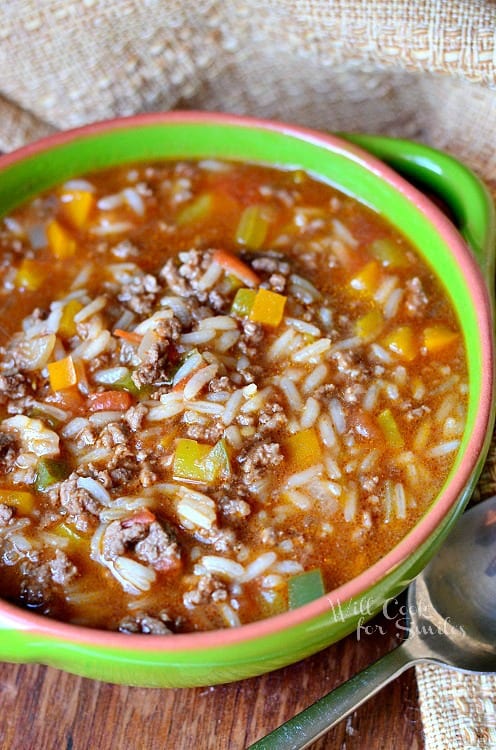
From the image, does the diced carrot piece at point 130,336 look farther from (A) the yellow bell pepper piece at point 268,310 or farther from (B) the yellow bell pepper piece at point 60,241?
(B) the yellow bell pepper piece at point 60,241

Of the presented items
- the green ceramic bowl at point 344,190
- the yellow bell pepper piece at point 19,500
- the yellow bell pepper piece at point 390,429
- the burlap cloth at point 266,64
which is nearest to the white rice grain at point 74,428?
the yellow bell pepper piece at point 19,500

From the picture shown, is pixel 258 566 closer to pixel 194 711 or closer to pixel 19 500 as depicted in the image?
pixel 194 711

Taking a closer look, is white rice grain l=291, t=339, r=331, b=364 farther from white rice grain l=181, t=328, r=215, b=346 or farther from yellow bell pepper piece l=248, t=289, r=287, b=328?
white rice grain l=181, t=328, r=215, b=346

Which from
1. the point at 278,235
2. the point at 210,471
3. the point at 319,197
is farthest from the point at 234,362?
the point at 319,197

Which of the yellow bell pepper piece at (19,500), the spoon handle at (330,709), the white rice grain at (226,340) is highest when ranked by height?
the white rice grain at (226,340)

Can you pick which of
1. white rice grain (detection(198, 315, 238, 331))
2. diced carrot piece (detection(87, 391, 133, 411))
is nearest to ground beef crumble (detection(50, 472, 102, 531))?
diced carrot piece (detection(87, 391, 133, 411))

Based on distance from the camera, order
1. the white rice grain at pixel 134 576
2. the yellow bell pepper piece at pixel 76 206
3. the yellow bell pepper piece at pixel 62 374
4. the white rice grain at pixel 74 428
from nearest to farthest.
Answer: the white rice grain at pixel 134 576, the white rice grain at pixel 74 428, the yellow bell pepper piece at pixel 62 374, the yellow bell pepper piece at pixel 76 206
